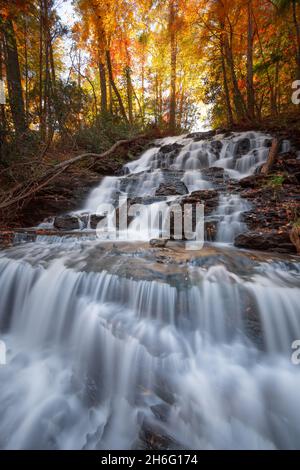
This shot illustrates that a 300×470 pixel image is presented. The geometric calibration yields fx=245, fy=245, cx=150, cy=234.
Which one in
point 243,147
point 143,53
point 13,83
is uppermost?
point 143,53

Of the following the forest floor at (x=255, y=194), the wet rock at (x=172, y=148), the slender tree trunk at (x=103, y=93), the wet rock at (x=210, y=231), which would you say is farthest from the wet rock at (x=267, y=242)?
the slender tree trunk at (x=103, y=93)

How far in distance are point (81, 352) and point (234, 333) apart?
5.46 ft

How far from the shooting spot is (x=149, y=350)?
244 centimetres

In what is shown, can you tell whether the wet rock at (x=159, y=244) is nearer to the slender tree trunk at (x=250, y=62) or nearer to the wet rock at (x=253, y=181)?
the wet rock at (x=253, y=181)

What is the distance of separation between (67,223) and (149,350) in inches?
174

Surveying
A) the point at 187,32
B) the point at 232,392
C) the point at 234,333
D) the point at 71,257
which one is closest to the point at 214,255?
the point at 234,333

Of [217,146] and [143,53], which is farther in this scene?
[143,53]

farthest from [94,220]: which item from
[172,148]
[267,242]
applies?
[172,148]

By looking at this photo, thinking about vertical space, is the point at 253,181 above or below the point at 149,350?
above

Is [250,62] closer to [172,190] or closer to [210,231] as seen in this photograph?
[172,190]

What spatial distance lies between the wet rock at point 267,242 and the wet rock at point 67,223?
384 centimetres

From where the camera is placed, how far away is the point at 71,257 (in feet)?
13.3

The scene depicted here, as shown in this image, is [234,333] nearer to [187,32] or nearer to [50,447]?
[50,447]

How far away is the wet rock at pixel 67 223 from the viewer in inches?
238
